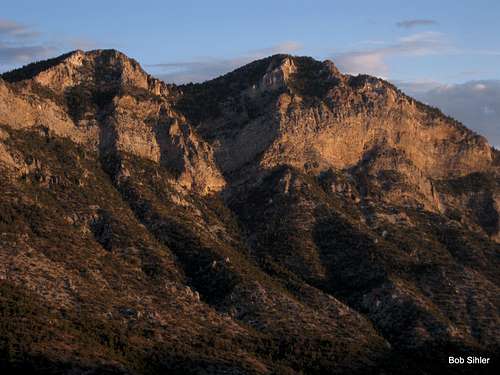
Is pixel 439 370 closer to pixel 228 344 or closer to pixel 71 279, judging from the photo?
pixel 228 344

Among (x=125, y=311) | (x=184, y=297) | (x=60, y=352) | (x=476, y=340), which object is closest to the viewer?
(x=60, y=352)

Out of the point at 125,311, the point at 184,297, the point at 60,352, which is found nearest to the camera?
the point at 60,352

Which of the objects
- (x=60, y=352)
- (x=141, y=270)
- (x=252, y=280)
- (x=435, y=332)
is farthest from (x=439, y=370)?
(x=60, y=352)

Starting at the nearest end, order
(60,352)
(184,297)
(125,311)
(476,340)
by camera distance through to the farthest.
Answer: (60,352), (125,311), (184,297), (476,340)

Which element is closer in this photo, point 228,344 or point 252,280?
point 228,344

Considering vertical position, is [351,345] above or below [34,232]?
below

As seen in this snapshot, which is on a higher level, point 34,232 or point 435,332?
point 34,232

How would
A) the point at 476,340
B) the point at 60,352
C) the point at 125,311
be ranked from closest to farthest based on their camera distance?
the point at 60,352
the point at 125,311
the point at 476,340

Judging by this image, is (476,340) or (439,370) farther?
(476,340)

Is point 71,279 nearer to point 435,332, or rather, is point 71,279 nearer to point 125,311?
point 125,311

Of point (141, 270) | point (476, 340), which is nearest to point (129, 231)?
point (141, 270)
